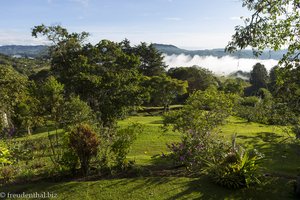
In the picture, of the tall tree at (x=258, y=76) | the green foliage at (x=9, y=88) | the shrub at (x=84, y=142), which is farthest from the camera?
the tall tree at (x=258, y=76)

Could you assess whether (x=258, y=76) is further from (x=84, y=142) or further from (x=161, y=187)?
(x=84, y=142)

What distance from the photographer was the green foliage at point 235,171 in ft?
31.7

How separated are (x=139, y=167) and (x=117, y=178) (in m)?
1.07

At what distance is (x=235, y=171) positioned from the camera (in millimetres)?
9828

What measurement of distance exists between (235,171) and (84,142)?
511 cm

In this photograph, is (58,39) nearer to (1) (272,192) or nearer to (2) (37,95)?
(2) (37,95)

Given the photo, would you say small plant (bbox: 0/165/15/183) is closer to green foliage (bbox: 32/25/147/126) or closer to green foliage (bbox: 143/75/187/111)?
green foliage (bbox: 32/25/147/126)

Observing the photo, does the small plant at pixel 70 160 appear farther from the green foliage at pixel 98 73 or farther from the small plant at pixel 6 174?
the green foliage at pixel 98 73

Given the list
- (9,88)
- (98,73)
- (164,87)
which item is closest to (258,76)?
(164,87)

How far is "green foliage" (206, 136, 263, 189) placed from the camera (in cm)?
966

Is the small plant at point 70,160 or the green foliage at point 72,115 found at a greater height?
the green foliage at point 72,115

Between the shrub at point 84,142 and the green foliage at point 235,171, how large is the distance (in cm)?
404

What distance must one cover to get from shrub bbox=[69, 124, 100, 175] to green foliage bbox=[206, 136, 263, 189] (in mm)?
4042

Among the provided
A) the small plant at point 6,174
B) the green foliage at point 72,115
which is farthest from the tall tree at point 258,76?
the small plant at point 6,174
